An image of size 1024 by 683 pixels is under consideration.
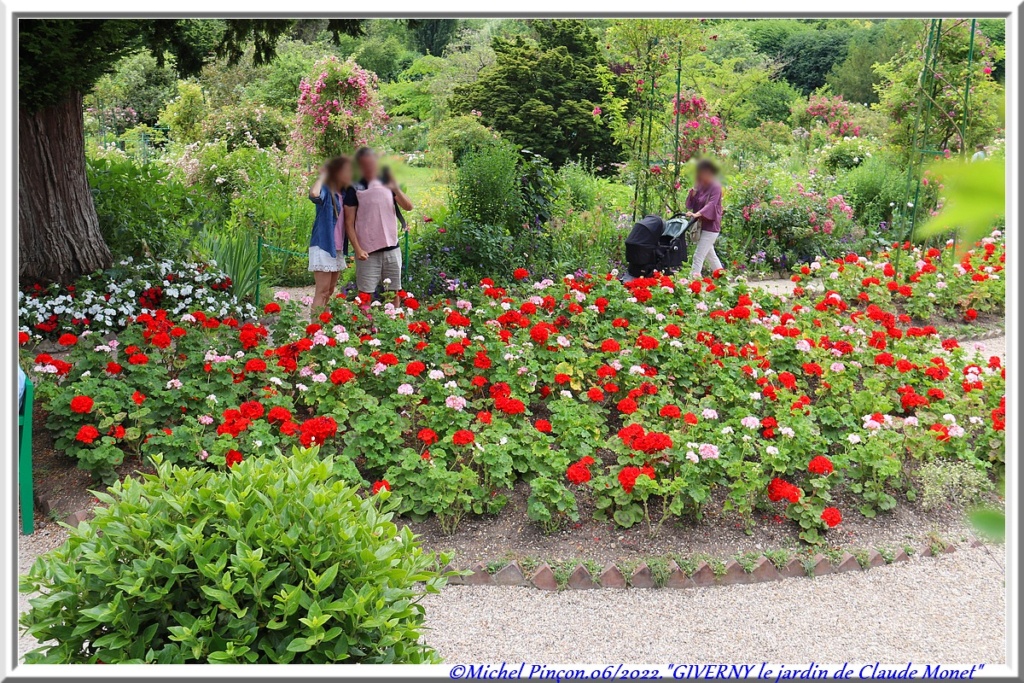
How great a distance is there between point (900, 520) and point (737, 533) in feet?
2.13

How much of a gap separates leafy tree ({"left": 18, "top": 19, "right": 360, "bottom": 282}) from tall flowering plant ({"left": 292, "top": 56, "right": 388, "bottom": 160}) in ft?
2.19

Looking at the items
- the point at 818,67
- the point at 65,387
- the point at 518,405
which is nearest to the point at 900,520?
the point at 518,405

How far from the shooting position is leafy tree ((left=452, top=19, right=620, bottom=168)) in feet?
23.7

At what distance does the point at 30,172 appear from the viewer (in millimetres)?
4703

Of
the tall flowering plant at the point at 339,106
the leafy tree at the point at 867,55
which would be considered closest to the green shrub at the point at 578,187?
the tall flowering plant at the point at 339,106

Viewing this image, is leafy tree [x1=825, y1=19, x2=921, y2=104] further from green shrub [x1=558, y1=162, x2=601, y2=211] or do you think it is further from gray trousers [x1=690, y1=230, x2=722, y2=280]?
gray trousers [x1=690, y1=230, x2=722, y2=280]

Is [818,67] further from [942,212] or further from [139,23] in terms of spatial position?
[942,212]

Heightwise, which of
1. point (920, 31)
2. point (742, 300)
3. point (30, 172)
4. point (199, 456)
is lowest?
point (199, 456)

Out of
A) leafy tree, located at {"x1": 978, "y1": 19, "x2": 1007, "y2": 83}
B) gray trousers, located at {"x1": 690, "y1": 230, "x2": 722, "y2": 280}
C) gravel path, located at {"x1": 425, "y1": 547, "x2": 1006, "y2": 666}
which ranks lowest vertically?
gravel path, located at {"x1": 425, "y1": 547, "x2": 1006, "y2": 666}

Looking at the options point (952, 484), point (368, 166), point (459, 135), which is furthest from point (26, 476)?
point (459, 135)

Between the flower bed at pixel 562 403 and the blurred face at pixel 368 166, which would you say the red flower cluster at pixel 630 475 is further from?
the blurred face at pixel 368 166

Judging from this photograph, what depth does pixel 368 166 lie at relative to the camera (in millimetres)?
3865

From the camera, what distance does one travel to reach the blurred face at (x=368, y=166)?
3.85 meters

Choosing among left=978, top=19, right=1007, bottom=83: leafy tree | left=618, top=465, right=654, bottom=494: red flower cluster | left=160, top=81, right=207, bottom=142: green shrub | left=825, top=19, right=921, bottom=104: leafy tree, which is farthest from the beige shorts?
left=825, top=19, right=921, bottom=104: leafy tree
